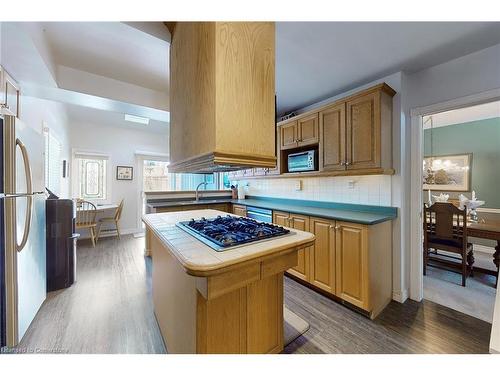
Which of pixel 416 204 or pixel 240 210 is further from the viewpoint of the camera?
pixel 240 210

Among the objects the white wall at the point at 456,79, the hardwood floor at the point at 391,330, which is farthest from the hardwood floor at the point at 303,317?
the white wall at the point at 456,79

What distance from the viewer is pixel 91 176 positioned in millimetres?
4816

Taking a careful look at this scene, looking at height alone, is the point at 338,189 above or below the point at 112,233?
above

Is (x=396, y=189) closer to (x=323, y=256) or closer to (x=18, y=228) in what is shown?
(x=323, y=256)

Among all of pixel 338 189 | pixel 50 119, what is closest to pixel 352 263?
pixel 338 189

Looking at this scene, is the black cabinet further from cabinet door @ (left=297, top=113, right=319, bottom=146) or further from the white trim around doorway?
the white trim around doorway

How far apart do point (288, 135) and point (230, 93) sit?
2021 mm

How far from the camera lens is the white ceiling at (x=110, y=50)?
5.47 ft

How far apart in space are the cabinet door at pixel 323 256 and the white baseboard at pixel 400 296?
2.32ft

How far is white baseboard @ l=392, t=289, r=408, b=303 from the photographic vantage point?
2.18 metres

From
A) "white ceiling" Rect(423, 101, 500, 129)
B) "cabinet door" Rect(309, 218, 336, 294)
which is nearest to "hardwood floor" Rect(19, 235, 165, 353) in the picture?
"cabinet door" Rect(309, 218, 336, 294)

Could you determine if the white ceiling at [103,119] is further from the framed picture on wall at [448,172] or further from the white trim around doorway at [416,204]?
the framed picture on wall at [448,172]
